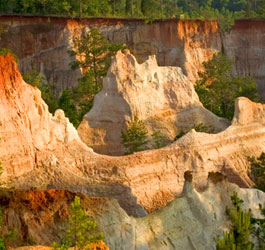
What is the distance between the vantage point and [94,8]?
70.1 m

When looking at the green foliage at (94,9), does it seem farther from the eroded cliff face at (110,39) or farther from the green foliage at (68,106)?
the green foliage at (68,106)

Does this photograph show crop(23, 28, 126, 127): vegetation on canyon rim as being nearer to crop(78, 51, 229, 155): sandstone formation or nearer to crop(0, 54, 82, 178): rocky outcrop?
crop(78, 51, 229, 155): sandstone formation

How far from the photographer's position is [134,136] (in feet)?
127

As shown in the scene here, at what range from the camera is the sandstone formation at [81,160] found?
97.5 feet

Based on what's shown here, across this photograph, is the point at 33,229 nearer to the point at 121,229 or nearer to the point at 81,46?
the point at 121,229

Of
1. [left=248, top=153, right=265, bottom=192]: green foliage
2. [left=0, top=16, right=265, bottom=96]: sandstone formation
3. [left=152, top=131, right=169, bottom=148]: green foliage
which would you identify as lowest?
[left=248, top=153, right=265, bottom=192]: green foliage

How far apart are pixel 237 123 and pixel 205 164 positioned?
12.1 ft

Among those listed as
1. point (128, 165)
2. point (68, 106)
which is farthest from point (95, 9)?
point (128, 165)

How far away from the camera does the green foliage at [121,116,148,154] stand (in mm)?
38438

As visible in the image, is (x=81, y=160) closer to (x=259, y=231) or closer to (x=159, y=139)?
(x=259, y=231)

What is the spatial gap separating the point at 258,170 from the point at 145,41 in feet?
95.2

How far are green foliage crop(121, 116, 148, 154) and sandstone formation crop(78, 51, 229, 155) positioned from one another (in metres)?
0.46

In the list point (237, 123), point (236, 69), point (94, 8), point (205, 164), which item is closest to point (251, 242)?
point (205, 164)

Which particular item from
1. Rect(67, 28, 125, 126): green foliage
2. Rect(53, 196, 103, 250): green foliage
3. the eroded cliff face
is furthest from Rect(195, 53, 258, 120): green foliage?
Rect(53, 196, 103, 250): green foliage
